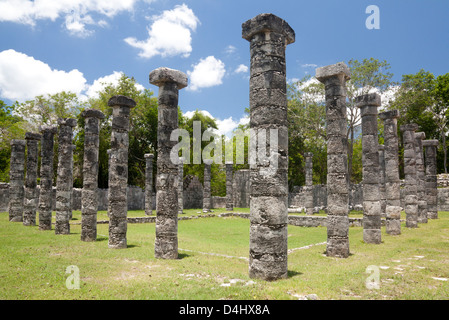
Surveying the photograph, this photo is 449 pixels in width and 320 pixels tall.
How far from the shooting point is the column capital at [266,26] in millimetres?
7086

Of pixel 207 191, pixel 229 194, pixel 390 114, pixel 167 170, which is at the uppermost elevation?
pixel 390 114

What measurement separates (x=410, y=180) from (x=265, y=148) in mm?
13005

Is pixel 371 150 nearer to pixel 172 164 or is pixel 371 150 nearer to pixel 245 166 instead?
pixel 172 164

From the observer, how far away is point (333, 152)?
10.3m

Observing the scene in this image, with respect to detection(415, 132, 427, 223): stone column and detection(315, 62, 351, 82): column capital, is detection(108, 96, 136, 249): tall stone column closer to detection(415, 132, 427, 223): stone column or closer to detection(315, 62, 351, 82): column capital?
detection(315, 62, 351, 82): column capital

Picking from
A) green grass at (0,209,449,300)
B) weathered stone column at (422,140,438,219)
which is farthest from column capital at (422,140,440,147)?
green grass at (0,209,449,300)

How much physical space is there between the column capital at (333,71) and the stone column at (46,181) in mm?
12462

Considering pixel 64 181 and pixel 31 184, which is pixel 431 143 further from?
pixel 31 184

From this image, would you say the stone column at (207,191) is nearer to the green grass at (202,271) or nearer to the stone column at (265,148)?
the green grass at (202,271)

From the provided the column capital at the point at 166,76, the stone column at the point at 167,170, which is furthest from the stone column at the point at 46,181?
the column capital at the point at 166,76

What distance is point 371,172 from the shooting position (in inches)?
479

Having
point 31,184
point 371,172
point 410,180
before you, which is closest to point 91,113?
point 31,184

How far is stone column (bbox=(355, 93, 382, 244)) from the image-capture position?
39.4ft

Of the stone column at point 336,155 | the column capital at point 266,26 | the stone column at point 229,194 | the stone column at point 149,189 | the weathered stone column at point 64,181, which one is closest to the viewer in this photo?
the column capital at point 266,26
